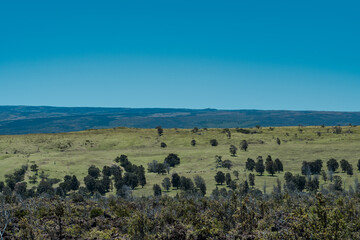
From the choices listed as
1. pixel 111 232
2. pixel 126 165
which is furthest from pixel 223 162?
pixel 111 232

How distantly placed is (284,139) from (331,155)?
32.0 meters

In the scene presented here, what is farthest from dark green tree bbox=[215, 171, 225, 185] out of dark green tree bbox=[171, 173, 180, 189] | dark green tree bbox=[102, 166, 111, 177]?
dark green tree bbox=[102, 166, 111, 177]

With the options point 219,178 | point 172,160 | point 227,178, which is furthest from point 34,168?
point 227,178

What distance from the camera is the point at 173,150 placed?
134375 mm

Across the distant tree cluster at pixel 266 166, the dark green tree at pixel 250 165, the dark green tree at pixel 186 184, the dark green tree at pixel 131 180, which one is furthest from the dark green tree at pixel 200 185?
the distant tree cluster at pixel 266 166

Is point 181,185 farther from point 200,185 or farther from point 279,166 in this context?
point 279,166

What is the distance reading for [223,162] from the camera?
11144 centimetres

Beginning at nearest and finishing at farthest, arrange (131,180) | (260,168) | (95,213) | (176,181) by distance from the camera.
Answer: (95,213)
(131,180)
(176,181)
(260,168)

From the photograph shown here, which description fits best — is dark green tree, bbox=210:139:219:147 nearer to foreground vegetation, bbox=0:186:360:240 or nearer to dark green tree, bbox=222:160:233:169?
dark green tree, bbox=222:160:233:169

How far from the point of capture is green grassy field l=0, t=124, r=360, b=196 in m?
105

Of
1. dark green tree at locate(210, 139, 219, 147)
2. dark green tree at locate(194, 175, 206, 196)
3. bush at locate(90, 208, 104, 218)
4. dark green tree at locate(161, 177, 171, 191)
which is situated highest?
bush at locate(90, 208, 104, 218)

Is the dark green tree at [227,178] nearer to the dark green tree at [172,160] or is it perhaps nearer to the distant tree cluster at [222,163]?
the distant tree cluster at [222,163]

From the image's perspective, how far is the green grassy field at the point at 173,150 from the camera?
105438 mm

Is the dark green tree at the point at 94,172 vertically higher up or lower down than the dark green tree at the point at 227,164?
lower down
